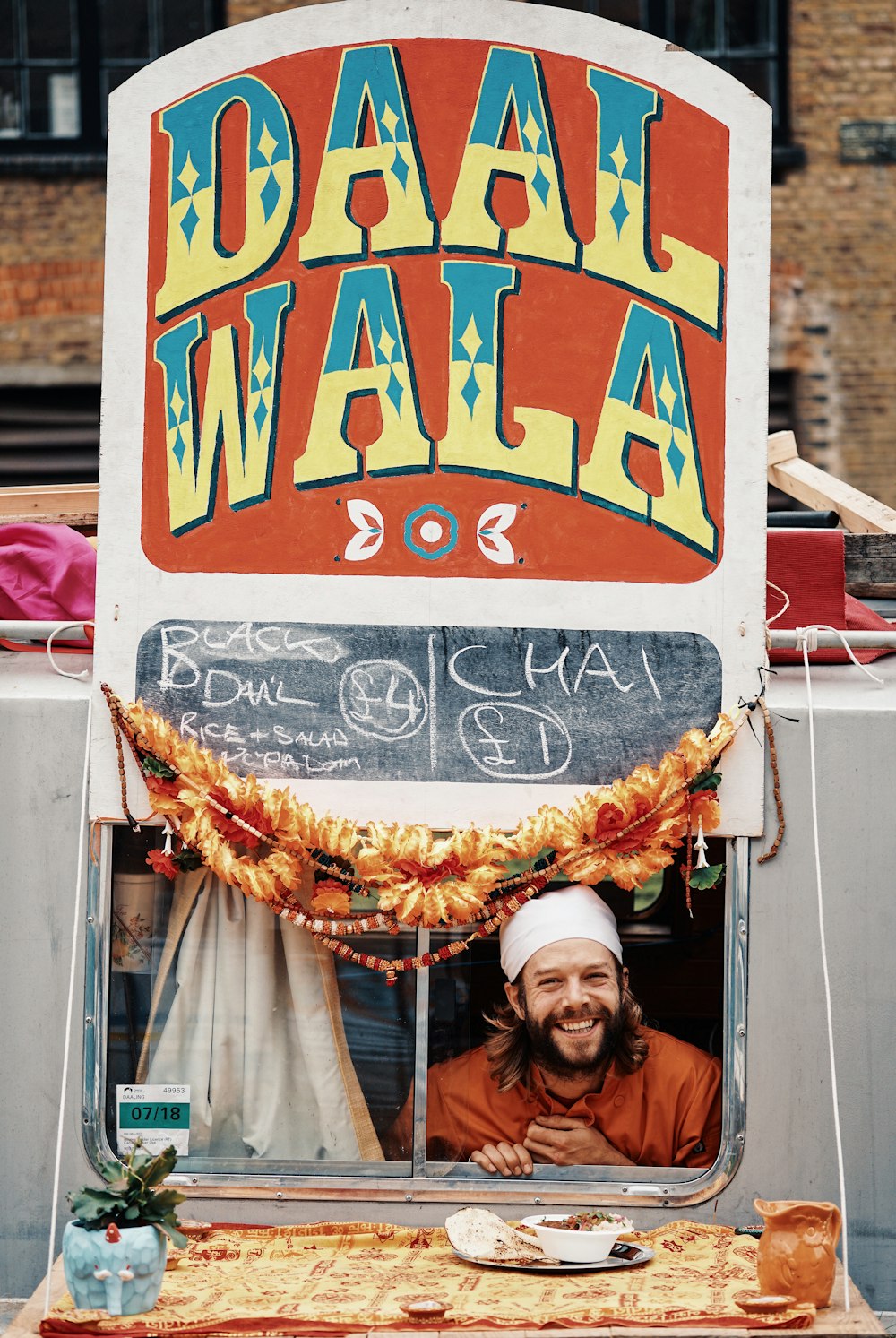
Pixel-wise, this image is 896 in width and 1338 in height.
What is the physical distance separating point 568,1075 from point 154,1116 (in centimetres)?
119

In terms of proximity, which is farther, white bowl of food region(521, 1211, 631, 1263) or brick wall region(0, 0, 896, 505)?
brick wall region(0, 0, 896, 505)

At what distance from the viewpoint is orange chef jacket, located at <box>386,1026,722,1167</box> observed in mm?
4652

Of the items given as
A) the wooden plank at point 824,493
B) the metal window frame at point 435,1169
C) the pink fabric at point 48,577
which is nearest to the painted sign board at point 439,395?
the metal window frame at point 435,1169

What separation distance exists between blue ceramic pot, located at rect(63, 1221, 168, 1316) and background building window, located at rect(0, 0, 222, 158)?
8.87m

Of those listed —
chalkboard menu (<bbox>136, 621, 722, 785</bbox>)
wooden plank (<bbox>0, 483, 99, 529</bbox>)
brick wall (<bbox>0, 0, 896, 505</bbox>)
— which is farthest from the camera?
brick wall (<bbox>0, 0, 896, 505</bbox>)

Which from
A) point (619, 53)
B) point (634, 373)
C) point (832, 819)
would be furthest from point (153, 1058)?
point (619, 53)

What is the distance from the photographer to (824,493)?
265 inches

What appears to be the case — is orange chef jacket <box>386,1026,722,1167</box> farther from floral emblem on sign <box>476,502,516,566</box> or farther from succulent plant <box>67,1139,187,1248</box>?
floral emblem on sign <box>476,502,516,566</box>

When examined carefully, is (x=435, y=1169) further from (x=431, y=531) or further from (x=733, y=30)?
(x=733, y=30)

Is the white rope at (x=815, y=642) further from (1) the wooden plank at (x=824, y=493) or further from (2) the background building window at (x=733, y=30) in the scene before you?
(2) the background building window at (x=733, y=30)

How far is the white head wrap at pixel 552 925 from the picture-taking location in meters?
4.61

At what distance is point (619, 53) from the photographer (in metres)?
4.62

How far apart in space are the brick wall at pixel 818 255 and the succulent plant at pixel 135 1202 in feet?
26.2

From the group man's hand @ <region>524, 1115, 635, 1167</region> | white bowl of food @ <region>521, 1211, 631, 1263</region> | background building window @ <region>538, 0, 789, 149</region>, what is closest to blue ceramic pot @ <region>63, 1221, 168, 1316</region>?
white bowl of food @ <region>521, 1211, 631, 1263</region>
